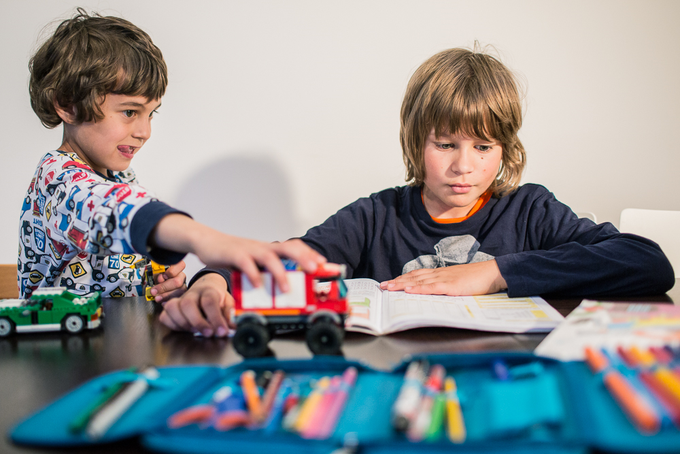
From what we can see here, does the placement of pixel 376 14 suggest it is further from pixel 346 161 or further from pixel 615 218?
pixel 615 218

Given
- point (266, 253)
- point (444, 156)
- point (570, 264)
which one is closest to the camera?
point (266, 253)

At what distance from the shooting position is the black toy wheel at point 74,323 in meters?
0.73

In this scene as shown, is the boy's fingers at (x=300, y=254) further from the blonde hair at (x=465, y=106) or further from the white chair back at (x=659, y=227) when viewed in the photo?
the white chair back at (x=659, y=227)

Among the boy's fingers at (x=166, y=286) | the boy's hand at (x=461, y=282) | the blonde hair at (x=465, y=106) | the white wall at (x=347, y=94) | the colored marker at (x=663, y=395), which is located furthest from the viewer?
the white wall at (x=347, y=94)

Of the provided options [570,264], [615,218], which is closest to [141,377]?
[570,264]

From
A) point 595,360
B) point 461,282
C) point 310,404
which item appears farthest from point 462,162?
point 310,404

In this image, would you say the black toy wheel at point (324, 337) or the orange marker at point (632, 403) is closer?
the orange marker at point (632, 403)

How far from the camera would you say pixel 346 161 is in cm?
186

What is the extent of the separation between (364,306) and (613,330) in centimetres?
35

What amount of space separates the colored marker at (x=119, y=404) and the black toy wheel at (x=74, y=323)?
0.34 m

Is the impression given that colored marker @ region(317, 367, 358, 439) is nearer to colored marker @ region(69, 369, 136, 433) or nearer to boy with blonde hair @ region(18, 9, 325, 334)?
colored marker @ region(69, 369, 136, 433)

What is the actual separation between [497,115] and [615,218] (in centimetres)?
107

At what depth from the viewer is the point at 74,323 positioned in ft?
2.39

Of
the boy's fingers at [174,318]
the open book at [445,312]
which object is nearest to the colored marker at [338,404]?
the open book at [445,312]
